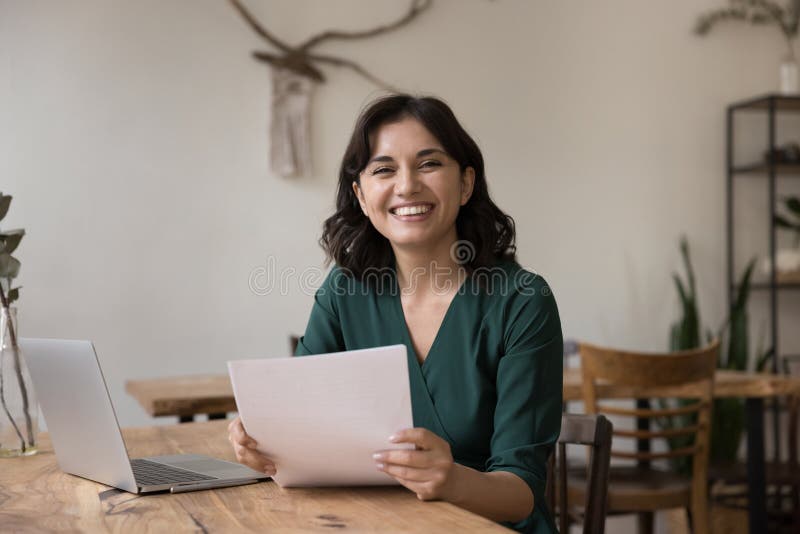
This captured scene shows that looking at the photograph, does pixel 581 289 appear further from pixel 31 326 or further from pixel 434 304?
pixel 434 304

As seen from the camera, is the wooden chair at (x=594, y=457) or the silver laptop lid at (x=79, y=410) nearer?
the silver laptop lid at (x=79, y=410)

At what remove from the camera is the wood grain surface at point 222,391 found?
245cm

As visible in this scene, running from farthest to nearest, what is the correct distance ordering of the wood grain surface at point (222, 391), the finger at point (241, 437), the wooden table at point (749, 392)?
the wooden table at point (749, 392)
the wood grain surface at point (222, 391)
the finger at point (241, 437)

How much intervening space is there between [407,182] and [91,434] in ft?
2.11

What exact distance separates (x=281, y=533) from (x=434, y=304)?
2.12ft

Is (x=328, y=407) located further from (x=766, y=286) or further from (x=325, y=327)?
(x=766, y=286)

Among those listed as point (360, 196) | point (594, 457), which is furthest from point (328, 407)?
A: point (360, 196)

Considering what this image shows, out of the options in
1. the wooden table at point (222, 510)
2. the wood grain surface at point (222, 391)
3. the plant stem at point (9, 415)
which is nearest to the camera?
the wooden table at point (222, 510)

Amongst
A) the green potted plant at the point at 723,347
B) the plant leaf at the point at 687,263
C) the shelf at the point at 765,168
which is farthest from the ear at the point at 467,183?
the shelf at the point at 765,168

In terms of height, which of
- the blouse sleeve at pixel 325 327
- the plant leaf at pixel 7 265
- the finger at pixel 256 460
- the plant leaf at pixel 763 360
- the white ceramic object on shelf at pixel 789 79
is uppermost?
the white ceramic object on shelf at pixel 789 79

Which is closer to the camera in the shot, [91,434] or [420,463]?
[420,463]

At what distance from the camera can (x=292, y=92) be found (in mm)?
3676

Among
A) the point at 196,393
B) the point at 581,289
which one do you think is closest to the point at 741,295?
the point at 581,289

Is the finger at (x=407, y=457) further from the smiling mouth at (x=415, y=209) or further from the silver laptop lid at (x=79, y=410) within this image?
the smiling mouth at (x=415, y=209)
